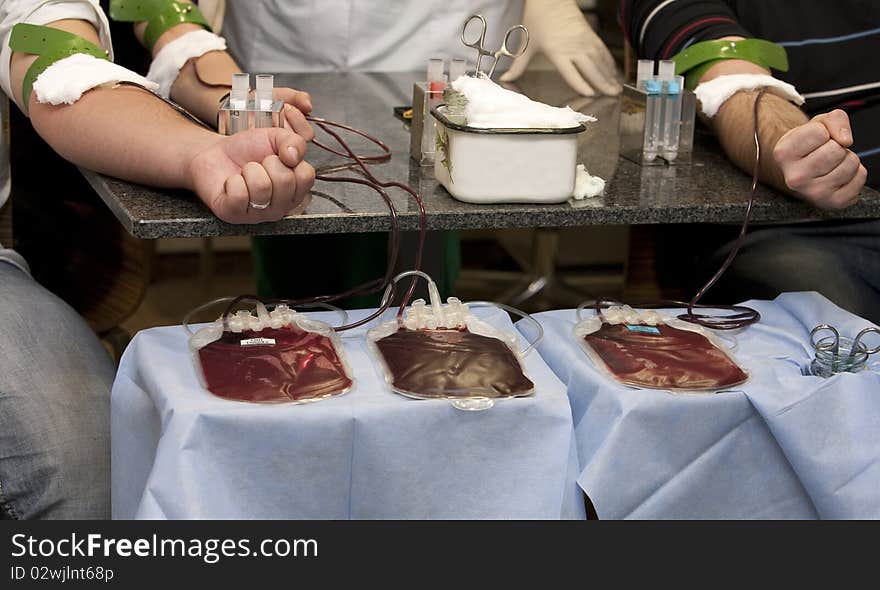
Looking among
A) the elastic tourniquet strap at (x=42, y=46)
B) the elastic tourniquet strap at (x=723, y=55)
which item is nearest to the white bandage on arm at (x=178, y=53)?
the elastic tourniquet strap at (x=42, y=46)

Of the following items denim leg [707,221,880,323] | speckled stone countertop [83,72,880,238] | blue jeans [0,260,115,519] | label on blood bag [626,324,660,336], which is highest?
speckled stone countertop [83,72,880,238]

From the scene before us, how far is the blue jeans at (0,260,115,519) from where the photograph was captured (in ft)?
4.25

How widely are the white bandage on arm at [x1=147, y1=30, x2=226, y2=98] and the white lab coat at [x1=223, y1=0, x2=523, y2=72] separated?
1.28 ft

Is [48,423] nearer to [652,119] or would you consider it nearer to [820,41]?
[652,119]

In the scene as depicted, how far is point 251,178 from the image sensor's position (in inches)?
44.4

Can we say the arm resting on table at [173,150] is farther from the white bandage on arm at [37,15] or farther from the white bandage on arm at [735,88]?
the white bandage on arm at [735,88]

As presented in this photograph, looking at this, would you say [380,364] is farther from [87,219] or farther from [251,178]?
[87,219]

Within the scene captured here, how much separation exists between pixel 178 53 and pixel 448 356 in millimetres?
703

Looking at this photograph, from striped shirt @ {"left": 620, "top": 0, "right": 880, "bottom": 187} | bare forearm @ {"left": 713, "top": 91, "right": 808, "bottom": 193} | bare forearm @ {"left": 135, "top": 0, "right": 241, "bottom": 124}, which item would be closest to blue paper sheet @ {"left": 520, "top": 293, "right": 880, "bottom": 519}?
bare forearm @ {"left": 713, "top": 91, "right": 808, "bottom": 193}

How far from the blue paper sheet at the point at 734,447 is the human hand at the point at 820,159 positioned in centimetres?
24

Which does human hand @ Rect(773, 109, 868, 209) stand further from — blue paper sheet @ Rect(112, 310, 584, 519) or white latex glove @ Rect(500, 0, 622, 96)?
white latex glove @ Rect(500, 0, 622, 96)

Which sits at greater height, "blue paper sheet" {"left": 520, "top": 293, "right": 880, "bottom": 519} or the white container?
the white container

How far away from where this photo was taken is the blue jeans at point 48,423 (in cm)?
130
